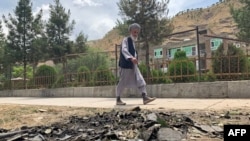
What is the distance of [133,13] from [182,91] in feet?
44.7

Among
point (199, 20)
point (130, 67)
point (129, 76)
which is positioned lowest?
point (129, 76)

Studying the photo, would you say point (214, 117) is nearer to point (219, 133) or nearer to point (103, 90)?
point (219, 133)

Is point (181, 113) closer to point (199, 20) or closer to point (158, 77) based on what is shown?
point (158, 77)

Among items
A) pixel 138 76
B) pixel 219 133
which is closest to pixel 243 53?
pixel 138 76

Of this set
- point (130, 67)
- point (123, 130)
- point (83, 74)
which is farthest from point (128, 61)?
point (83, 74)

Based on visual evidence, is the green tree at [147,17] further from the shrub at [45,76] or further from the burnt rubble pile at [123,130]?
the burnt rubble pile at [123,130]

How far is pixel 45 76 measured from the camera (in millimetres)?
14133

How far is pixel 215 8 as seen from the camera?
110 m

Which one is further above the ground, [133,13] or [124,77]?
[133,13]

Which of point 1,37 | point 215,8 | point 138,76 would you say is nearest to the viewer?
point 138,76

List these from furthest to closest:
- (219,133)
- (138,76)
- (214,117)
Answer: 1. (138,76)
2. (214,117)
3. (219,133)

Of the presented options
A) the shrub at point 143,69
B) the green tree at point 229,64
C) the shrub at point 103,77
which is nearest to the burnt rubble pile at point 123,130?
the green tree at point 229,64

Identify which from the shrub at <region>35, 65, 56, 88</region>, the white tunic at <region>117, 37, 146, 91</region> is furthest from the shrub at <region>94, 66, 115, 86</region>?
the white tunic at <region>117, 37, 146, 91</region>

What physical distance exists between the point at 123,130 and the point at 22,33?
65.6 ft
